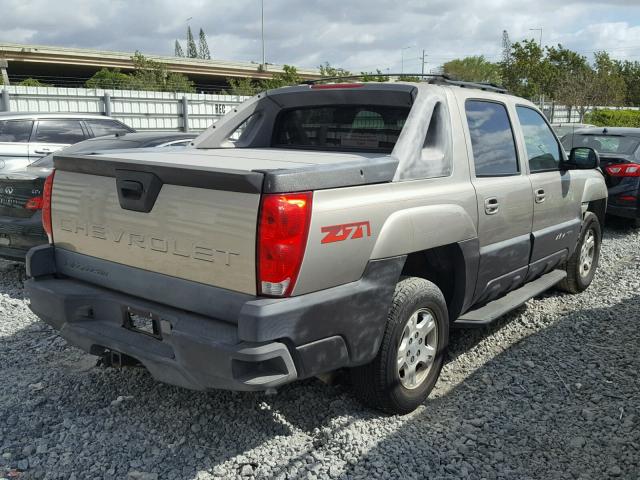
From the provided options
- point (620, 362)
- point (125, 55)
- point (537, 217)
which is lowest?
point (620, 362)

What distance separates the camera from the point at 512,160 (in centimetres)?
471

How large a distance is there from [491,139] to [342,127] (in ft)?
3.56

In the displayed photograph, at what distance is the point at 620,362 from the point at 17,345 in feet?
14.9

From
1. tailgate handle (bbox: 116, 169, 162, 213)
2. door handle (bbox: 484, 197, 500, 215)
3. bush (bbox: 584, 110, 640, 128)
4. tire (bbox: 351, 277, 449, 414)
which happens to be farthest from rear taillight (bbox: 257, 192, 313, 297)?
bush (bbox: 584, 110, 640, 128)

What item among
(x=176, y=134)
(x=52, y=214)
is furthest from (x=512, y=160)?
(x=176, y=134)

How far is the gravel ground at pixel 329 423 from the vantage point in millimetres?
3227

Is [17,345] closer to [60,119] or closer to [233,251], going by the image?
[233,251]

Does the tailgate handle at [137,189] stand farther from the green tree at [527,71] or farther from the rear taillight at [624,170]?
the green tree at [527,71]

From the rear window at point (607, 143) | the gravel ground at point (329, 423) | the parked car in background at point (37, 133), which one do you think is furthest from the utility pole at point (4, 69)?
the gravel ground at point (329, 423)

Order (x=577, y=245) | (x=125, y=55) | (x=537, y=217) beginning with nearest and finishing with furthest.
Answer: (x=537, y=217) → (x=577, y=245) → (x=125, y=55)

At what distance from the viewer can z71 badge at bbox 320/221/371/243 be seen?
2963mm

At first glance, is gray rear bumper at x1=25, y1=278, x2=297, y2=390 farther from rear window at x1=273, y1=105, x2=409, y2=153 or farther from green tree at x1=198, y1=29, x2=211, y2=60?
green tree at x1=198, y1=29, x2=211, y2=60

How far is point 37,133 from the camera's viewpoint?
9586 millimetres

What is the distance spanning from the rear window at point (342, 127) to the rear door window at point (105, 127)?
606 centimetres
